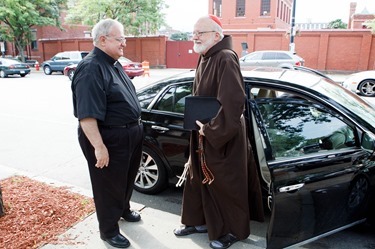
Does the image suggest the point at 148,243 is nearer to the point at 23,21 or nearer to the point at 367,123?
the point at 367,123

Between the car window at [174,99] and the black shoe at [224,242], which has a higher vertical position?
the car window at [174,99]

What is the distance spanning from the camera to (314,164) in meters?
2.61

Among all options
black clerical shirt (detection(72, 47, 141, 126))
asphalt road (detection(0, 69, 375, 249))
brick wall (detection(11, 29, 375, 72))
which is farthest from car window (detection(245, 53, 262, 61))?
black clerical shirt (detection(72, 47, 141, 126))

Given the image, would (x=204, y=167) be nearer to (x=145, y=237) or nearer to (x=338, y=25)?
(x=145, y=237)

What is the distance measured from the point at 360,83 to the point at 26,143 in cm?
1030

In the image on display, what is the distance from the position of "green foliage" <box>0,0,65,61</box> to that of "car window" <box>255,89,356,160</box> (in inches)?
1139

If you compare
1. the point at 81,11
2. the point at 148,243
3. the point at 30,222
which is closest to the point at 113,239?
the point at 148,243

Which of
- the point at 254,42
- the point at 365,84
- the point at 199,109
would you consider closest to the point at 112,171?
the point at 199,109

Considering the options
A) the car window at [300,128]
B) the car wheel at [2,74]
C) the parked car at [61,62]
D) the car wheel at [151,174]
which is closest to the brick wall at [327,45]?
the parked car at [61,62]

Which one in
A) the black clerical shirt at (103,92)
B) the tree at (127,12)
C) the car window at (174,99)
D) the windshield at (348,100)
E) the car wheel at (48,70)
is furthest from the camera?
the tree at (127,12)

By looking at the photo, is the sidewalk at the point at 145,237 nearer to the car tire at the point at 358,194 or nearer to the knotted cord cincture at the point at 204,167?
the knotted cord cincture at the point at 204,167

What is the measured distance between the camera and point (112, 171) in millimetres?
2775

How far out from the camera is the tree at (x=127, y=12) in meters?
26.5

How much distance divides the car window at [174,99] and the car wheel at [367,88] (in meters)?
9.57
